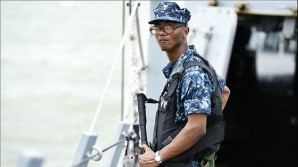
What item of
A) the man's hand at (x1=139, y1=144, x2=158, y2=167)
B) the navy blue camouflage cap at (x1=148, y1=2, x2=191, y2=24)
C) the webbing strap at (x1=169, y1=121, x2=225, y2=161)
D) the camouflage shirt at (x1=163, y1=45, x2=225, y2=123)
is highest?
the navy blue camouflage cap at (x1=148, y1=2, x2=191, y2=24)

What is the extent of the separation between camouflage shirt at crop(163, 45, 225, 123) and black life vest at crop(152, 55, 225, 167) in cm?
2

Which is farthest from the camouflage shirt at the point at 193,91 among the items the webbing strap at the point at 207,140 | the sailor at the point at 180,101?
the webbing strap at the point at 207,140

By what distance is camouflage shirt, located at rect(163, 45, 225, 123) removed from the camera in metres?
2.53

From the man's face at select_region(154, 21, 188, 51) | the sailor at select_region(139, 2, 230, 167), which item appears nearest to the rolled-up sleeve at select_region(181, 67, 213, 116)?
the sailor at select_region(139, 2, 230, 167)

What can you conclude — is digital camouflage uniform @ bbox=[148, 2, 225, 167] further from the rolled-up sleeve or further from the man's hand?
the man's hand

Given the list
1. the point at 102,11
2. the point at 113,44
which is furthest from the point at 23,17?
the point at 113,44

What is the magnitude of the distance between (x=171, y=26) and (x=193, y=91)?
0.30 m

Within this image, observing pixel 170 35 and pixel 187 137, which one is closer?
pixel 187 137

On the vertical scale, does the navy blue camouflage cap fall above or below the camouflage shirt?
above

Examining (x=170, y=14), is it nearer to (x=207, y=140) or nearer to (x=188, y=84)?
(x=188, y=84)

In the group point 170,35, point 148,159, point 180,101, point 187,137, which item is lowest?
point 148,159

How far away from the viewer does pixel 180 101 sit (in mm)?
2623

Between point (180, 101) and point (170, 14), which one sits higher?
point (170, 14)

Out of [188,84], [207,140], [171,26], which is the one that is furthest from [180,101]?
[171,26]
